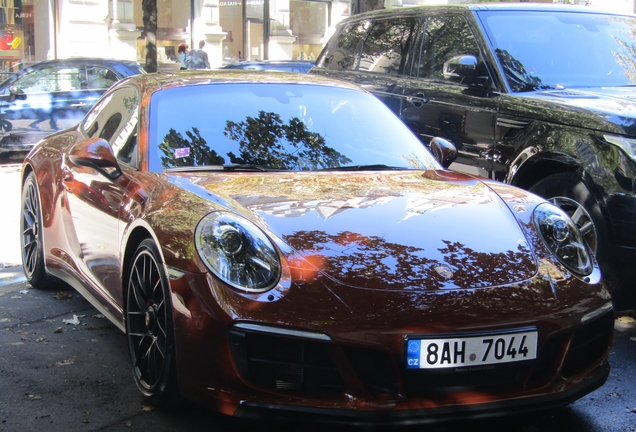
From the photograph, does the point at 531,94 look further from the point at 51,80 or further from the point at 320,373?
the point at 51,80

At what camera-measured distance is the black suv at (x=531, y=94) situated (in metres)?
5.01

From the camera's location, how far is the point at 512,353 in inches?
124

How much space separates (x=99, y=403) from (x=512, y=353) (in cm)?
179

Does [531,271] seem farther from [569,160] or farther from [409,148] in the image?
[569,160]

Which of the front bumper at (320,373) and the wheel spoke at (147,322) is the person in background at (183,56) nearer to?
the wheel spoke at (147,322)

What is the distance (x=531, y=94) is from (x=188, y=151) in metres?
2.69

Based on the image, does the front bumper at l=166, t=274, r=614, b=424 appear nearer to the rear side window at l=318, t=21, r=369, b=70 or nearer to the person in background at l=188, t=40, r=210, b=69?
the rear side window at l=318, t=21, r=369, b=70

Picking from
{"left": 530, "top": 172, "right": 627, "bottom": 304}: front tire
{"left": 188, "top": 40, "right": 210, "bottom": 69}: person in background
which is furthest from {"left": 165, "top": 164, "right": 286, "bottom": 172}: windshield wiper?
{"left": 188, "top": 40, "right": 210, "bottom": 69}: person in background

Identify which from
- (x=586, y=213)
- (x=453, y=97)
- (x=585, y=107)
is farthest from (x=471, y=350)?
(x=453, y=97)

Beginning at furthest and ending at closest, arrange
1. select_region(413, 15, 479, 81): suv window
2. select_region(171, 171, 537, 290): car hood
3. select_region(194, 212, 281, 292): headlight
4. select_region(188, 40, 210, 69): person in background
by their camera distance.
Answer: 1. select_region(188, 40, 210, 69): person in background
2. select_region(413, 15, 479, 81): suv window
3. select_region(171, 171, 537, 290): car hood
4. select_region(194, 212, 281, 292): headlight

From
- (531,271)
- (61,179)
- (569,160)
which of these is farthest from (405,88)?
(531,271)

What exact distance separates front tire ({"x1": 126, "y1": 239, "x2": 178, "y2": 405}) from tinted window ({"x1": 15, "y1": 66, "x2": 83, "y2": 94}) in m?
10.2

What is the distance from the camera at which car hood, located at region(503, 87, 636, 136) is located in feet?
16.6

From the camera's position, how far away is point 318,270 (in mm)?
3229
